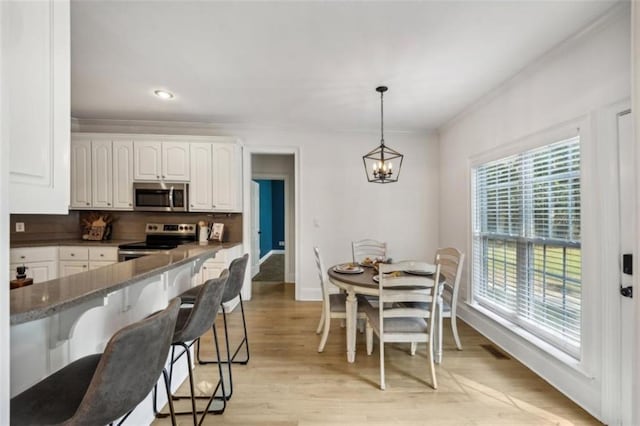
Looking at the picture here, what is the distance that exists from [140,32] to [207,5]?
62 cm

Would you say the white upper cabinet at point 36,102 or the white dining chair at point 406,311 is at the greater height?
the white upper cabinet at point 36,102

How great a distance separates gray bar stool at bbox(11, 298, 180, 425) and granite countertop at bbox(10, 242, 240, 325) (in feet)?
0.81

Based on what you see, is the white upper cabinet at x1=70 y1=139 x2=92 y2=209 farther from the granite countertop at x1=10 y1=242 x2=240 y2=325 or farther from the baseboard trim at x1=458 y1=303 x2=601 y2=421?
the baseboard trim at x1=458 y1=303 x2=601 y2=421

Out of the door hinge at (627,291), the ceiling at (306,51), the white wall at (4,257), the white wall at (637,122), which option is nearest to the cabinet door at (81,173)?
the ceiling at (306,51)

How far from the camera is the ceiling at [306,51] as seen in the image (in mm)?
1763

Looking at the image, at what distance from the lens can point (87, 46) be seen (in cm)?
213

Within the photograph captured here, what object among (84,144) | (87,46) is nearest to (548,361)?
(87,46)

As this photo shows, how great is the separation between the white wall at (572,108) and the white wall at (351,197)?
46.6 inches

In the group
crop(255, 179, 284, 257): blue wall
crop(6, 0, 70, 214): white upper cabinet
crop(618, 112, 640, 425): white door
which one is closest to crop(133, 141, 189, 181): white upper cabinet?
crop(6, 0, 70, 214): white upper cabinet

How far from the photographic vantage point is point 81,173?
3.67 meters

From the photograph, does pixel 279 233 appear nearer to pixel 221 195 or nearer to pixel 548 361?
pixel 221 195

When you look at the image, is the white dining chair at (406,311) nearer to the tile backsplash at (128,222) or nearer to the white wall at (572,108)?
the white wall at (572,108)

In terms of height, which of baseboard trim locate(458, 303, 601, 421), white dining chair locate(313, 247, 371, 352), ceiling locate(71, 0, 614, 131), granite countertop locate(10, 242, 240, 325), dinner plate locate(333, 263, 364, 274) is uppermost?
ceiling locate(71, 0, 614, 131)

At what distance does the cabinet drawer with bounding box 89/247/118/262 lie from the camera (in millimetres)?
3355
